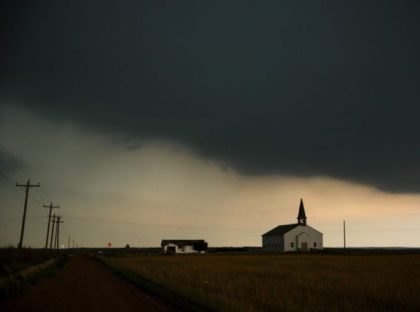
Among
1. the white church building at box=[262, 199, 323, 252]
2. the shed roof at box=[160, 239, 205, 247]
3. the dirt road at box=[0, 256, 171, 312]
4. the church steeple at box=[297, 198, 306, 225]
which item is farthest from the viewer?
the shed roof at box=[160, 239, 205, 247]

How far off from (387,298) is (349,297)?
1612 mm

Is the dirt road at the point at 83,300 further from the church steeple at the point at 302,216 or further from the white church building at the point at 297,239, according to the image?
the church steeple at the point at 302,216

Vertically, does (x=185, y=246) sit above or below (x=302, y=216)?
below

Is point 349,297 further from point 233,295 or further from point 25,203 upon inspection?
point 25,203

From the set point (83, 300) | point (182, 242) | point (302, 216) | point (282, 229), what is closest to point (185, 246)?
point (182, 242)

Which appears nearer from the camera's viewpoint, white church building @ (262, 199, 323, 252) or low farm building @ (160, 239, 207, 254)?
white church building @ (262, 199, 323, 252)

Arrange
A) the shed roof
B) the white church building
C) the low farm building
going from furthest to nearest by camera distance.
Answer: the shed roof
the low farm building
the white church building

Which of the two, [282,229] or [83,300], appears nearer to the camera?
[83,300]

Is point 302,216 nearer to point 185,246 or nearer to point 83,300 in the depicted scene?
point 185,246

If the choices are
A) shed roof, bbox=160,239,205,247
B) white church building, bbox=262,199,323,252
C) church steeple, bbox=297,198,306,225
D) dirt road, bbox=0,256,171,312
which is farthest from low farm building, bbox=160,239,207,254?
dirt road, bbox=0,256,171,312

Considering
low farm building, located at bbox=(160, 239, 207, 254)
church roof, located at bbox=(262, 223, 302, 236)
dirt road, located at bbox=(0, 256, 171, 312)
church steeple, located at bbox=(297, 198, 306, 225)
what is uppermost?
church steeple, located at bbox=(297, 198, 306, 225)

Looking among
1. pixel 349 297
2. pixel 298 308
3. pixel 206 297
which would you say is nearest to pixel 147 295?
pixel 206 297

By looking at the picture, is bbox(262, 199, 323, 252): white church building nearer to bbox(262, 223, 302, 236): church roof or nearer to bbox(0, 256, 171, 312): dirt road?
bbox(262, 223, 302, 236): church roof

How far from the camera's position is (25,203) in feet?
199
